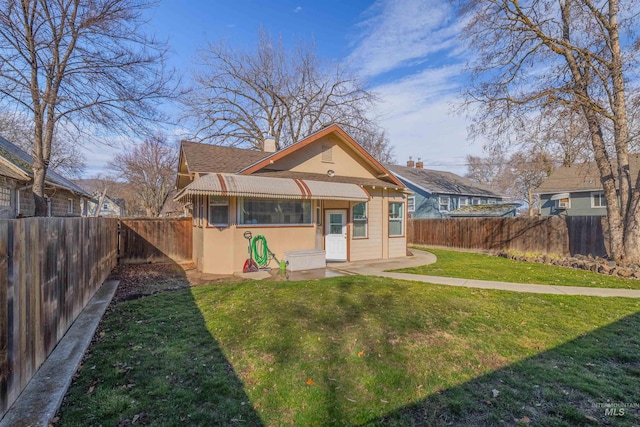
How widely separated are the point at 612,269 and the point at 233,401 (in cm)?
1282

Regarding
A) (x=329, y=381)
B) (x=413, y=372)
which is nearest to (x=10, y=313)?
(x=329, y=381)

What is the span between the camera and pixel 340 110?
25.4 m

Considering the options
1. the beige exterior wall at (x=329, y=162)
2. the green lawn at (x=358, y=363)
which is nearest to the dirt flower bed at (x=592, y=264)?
the green lawn at (x=358, y=363)

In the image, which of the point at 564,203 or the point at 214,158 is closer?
the point at 214,158

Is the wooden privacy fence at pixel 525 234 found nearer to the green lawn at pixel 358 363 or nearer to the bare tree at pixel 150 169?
the green lawn at pixel 358 363

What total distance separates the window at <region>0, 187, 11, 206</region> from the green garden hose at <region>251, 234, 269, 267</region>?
9.47 meters

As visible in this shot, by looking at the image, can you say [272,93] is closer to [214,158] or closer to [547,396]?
[214,158]

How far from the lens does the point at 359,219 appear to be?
515 inches

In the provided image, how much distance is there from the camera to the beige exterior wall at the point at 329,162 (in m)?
12.1

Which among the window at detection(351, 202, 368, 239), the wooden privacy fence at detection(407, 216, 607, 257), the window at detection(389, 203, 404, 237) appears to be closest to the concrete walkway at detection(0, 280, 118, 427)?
the window at detection(351, 202, 368, 239)

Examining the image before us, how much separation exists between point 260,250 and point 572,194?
90.1 feet

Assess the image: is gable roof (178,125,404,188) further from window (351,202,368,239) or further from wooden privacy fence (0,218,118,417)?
wooden privacy fence (0,218,118,417)

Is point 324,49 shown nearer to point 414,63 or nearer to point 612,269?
point 414,63

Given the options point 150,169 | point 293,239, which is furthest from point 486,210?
point 150,169
